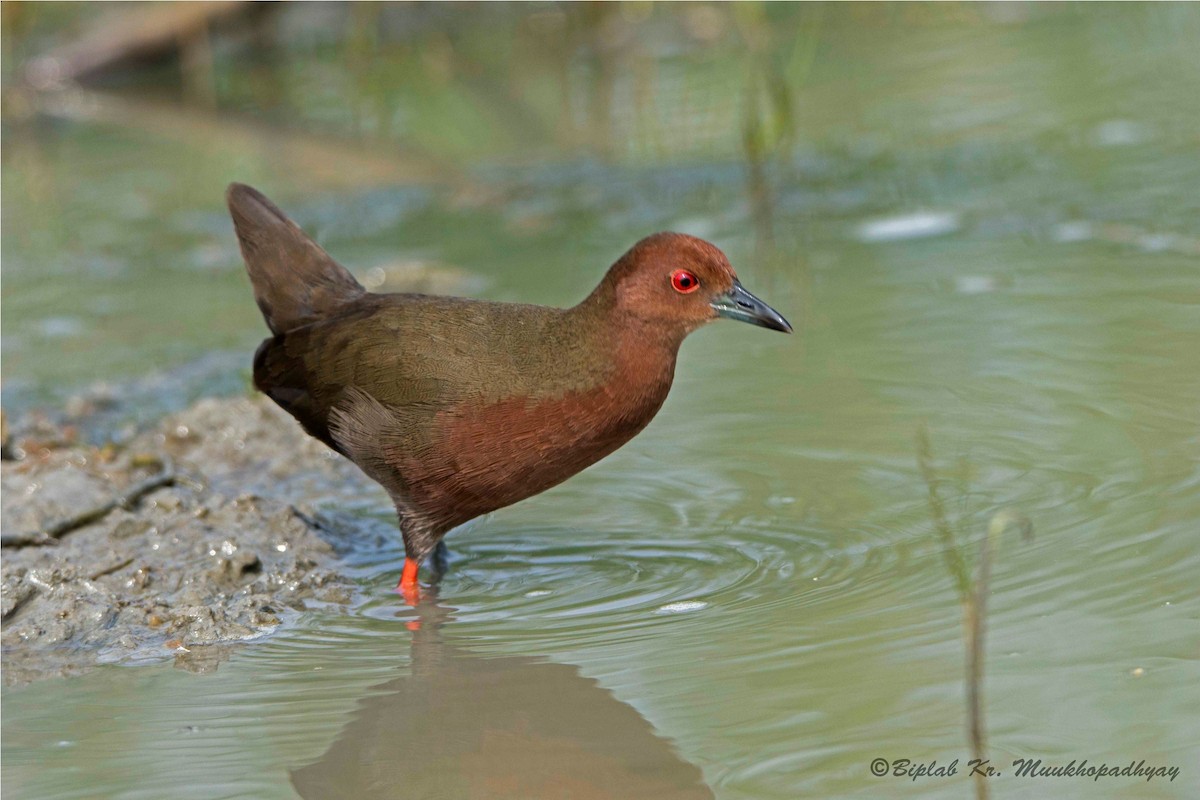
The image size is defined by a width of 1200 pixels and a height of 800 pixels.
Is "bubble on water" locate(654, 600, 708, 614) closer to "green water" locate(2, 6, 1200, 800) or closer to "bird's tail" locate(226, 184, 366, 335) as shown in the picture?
"green water" locate(2, 6, 1200, 800)

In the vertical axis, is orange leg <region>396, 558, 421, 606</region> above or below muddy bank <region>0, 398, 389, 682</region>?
below

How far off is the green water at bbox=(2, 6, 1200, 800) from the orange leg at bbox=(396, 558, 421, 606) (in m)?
0.06

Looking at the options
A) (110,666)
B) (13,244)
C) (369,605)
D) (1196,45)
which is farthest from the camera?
(1196,45)

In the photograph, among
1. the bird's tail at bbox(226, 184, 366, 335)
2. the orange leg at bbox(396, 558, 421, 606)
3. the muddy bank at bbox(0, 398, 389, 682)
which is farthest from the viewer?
the bird's tail at bbox(226, 184, 366, 335)

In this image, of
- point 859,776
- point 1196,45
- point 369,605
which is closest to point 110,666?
point 369,605

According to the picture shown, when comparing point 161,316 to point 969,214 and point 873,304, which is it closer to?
point 873,304

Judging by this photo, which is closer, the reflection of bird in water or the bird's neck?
the reflection of bird in water

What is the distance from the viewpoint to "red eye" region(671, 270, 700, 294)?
4.50 metres

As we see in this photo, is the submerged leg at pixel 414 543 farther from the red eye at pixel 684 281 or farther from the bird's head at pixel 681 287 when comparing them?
the red eye at pixel 684 281

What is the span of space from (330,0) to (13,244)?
→ 553 cm

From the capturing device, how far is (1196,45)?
10.4m

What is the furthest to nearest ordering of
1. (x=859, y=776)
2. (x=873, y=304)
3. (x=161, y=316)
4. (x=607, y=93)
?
(x=607, y=93)
(x=161, y=316)
(x=873, y=304)
(x=859, y=776)

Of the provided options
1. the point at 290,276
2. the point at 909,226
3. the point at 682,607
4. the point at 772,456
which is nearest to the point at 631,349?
the point at 682,607

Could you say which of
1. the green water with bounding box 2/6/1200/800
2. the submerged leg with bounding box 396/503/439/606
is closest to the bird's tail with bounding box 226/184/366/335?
the green water with bounding box 2/6/1200/800
